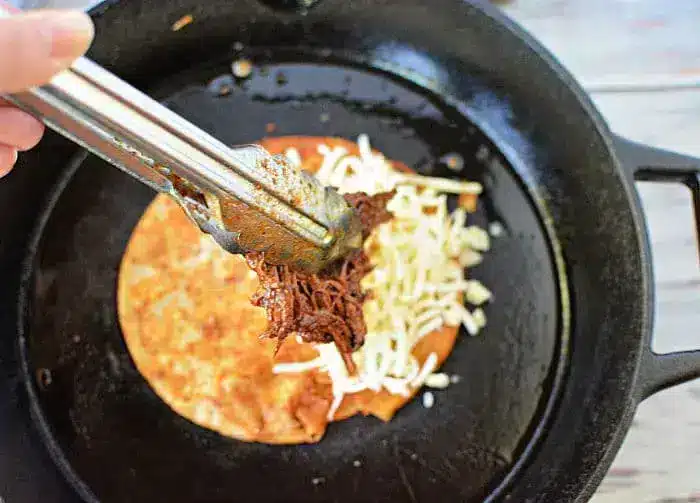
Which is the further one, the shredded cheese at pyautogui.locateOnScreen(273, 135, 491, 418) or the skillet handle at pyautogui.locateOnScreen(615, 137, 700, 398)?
the shredded cheese at pyautogui.locateOnScreen(273, 135, 491, 418)

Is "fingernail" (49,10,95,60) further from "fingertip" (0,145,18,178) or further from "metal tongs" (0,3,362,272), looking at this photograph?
"fingertip" (0,145,18,178)

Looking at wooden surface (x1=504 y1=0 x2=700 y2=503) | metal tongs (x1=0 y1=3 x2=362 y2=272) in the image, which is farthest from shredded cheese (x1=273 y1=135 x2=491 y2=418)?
wooden surface (x1=504 y1=0 x2=700 y2=503)

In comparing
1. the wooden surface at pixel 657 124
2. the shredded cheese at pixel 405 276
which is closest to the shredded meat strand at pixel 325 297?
the shredded cheese at pixel 405 276

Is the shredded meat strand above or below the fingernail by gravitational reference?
below

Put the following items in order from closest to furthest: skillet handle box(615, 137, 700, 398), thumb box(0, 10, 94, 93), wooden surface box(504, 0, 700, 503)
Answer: thumb box(0, 10, 94, 93), skillet handle box(615, 137, 700, 398), wooden surface box(504, 0, 700, 503)

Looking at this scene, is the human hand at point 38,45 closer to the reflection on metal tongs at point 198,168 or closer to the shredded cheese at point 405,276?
the reflection on metal tongs at point 198,168

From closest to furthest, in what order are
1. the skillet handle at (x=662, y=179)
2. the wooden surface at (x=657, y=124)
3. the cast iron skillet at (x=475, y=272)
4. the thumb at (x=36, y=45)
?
1. the thumb at (x=36, y=45)
2. the skillet handle at (x=662, y=179)
3. the cast iron skillet at (x=475, y=272)
4. the wooden surface at (x=657, y=124)

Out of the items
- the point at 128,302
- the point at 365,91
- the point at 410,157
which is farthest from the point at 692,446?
the point at 128,302
